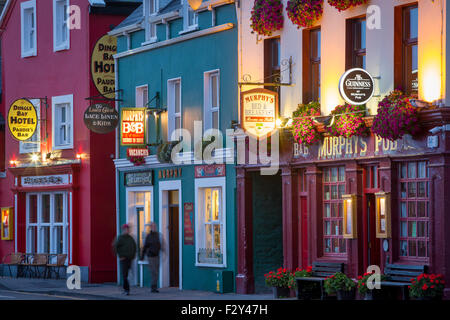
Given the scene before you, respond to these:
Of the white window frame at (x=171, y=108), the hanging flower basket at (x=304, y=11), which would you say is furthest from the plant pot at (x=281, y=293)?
the white window frame at (x=171, y=108)

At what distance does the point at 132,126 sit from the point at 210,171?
3.30 meters

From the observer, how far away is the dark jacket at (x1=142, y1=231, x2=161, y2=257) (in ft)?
82.2

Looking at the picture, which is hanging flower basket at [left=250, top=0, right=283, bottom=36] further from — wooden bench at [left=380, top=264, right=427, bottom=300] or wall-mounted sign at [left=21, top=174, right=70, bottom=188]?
wall-mounted sign at [left=21, top=174, right=70, bottom=188]

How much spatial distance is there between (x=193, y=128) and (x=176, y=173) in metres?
1.43

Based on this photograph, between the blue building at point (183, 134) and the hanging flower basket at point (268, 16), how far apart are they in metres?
1.44

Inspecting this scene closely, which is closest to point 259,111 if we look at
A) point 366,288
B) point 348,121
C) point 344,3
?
point 348,121

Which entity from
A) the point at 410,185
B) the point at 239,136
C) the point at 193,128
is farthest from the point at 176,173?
the point at 410,185

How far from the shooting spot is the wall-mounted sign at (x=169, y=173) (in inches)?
1101

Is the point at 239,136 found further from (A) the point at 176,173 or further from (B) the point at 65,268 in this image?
(B) the point at 65,268

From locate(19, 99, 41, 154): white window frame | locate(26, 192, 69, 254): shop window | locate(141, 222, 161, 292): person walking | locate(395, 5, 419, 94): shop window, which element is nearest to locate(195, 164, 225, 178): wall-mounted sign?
locate(141, 222, 161, 292): person walking

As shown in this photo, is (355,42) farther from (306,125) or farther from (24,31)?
(24,31)

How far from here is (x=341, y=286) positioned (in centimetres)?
2142

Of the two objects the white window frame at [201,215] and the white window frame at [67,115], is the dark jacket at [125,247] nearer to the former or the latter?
the white window frame at [201,215]

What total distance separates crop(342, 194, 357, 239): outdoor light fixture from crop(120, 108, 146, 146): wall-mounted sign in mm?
8405
